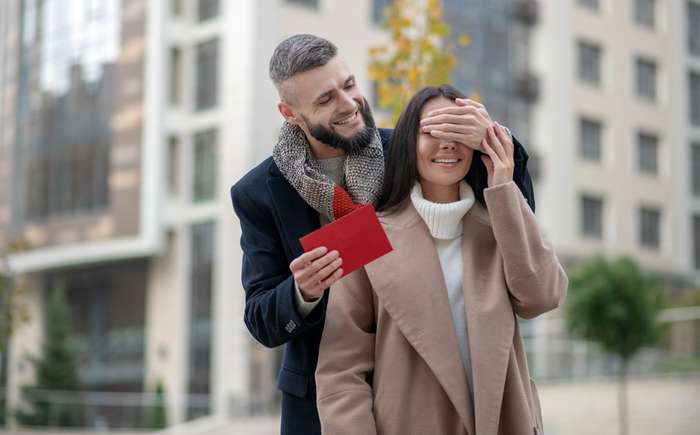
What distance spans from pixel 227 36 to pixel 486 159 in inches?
1182

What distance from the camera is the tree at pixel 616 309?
1889cm

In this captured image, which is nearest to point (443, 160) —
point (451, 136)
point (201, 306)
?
point (451, 136)

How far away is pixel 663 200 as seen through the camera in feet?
132

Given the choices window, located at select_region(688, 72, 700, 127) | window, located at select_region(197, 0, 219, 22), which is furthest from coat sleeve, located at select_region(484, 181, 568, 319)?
window, located at select_region(688, 72, 700, 127)

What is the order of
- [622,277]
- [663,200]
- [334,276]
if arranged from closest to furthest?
1. [334,276]
2. [622,277]
3. [663,200]

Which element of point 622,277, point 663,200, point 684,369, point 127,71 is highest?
point 127,71

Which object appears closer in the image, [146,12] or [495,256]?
[495,256]

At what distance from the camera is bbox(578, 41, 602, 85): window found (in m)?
38.8

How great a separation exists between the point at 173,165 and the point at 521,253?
31.2m

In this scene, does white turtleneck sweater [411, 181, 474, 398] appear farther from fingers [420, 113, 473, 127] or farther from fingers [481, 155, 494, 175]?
fingers [420, 113, 473, 127]

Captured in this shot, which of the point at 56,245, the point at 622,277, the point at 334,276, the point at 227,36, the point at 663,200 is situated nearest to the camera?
the point at 334,276

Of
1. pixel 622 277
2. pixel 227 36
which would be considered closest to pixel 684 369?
pixel 622 277

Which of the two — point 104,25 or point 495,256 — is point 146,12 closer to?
point 104,25

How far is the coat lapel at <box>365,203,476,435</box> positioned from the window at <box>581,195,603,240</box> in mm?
35336
